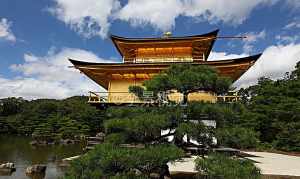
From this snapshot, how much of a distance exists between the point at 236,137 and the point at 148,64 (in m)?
9.91

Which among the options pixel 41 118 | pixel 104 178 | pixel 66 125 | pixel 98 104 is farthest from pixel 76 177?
pixel 41 118

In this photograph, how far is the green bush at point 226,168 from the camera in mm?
3191

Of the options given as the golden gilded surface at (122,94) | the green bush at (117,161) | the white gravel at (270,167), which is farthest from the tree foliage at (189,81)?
the golden gilded surface at (122,94)

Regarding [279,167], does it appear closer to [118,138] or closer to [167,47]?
[118,138]

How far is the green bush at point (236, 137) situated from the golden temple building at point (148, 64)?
8421 mm

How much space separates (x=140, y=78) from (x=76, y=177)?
12.1 meters

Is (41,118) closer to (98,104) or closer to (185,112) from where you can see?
(98,104)

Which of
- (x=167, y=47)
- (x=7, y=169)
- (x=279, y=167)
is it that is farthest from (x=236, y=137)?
(x=167, y=47)

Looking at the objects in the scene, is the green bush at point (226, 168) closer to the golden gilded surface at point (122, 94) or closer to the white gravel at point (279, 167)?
the white gravel at point (279, 167)

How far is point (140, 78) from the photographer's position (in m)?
15.1

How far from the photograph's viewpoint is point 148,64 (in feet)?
45.4

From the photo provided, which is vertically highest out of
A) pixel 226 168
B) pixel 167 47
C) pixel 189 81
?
pixel 167 47

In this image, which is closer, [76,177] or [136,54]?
[76,177]

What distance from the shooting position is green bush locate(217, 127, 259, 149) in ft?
14.0
